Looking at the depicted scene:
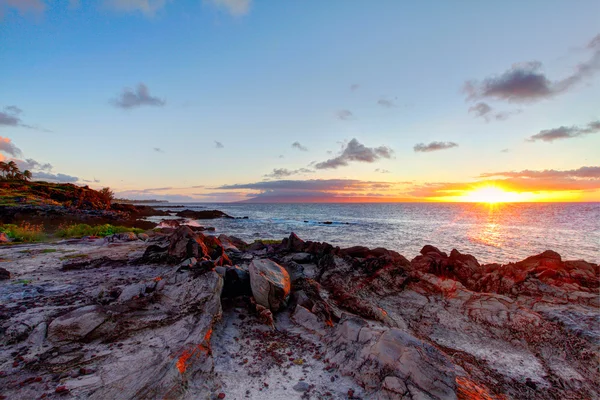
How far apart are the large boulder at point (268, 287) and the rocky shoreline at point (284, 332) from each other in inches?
2.5

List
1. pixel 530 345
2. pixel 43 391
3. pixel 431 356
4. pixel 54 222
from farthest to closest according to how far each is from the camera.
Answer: pixel 54 222 → pixel 530 345 → pixel 431 356 → pixel 43 391

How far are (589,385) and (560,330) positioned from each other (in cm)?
253

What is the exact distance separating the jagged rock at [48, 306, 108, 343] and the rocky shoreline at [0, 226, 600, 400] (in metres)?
0.03

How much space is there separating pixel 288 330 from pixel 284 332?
0.19 meters

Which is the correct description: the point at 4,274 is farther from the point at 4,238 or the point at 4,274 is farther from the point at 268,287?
the point at 4,238

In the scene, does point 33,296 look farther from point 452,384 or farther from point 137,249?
point 452,384

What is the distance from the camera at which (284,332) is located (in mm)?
9031

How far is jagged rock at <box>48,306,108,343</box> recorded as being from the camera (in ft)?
23.8

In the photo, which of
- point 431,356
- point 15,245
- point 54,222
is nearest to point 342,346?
point 431,356

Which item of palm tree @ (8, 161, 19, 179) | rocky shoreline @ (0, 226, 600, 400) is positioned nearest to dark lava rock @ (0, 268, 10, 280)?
rocky shoreline @ (0, 226, 600, 400)

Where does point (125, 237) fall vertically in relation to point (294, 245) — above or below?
above

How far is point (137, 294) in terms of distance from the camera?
9.73 meters

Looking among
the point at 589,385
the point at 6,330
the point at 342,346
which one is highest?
the point at 6,330

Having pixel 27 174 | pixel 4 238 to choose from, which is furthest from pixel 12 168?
pixel 4 238
